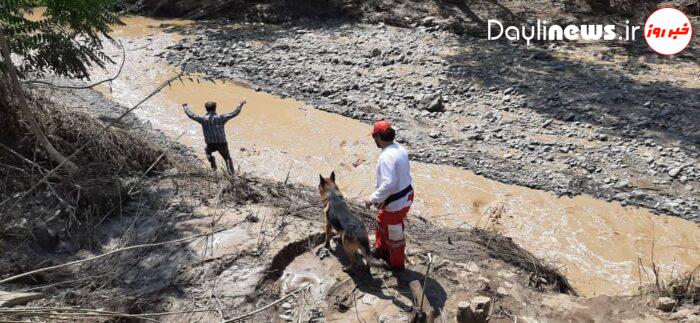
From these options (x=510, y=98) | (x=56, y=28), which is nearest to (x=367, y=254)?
(x=56, y=28)

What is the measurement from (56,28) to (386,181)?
6208 mm

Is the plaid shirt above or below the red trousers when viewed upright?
above

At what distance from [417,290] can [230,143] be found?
7.19 metres

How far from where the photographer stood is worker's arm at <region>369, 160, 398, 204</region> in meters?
4.53

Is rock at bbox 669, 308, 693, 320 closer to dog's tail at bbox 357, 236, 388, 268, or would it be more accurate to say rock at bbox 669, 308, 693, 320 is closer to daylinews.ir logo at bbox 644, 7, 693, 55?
dog's tail at bbox 357, 236, 388, 268

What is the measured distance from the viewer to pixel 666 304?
4562mm

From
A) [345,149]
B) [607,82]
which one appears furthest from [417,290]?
[607,82]

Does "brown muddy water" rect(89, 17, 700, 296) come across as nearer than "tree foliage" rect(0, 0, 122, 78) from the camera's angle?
No

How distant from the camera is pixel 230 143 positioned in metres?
10.8

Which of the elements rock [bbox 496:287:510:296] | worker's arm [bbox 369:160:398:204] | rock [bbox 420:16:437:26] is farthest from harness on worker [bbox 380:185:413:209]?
rock [bbox 420:16:437:26]

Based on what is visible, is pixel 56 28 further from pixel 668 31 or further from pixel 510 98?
pixel 668 31

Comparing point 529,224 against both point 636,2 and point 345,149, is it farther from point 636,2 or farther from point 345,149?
point 636,2

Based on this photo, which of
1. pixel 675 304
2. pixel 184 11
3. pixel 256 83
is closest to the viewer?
pixel 675 304

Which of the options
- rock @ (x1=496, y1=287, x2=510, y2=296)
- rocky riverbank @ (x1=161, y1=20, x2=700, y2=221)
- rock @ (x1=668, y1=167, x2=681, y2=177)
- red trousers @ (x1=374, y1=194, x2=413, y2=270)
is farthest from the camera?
rocky riverbank @ (x1=161, y1=20, x2=700, y2=221)
